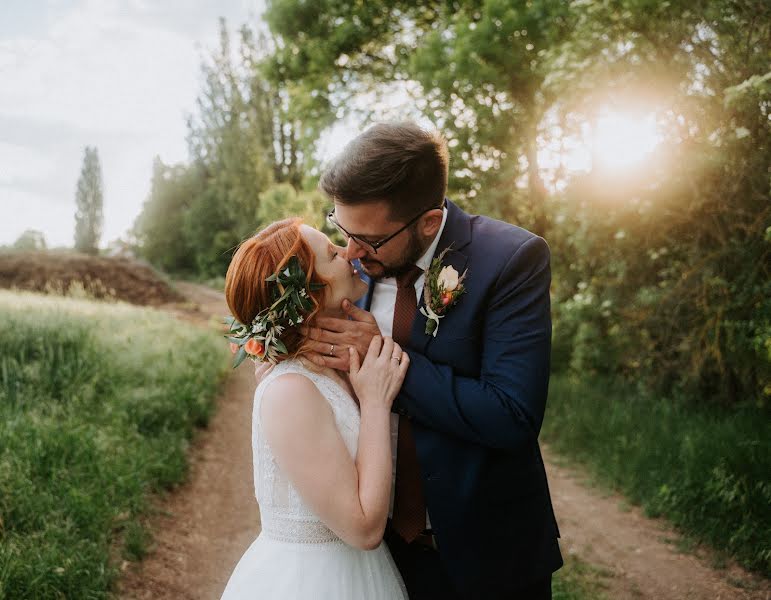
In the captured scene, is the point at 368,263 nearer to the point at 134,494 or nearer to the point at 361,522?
the point at 361,522

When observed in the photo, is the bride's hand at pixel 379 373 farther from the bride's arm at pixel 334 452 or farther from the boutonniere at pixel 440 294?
the boutonniere at pixel 440 294

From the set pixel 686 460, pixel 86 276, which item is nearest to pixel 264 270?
pixel 686 460

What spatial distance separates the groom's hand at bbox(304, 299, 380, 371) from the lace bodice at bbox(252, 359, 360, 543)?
74 millimetres

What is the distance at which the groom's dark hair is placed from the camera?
7.23 ft

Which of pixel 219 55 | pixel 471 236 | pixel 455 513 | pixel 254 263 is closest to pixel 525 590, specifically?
pixel 455 513

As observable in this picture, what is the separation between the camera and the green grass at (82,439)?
3617 millimetres

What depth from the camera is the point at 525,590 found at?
224cm

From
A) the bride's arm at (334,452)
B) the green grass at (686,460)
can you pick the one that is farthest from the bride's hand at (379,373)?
the green grass at (686,460)

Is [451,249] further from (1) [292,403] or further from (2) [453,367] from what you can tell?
(1) [292,403]

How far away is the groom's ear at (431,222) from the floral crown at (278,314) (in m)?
0.46

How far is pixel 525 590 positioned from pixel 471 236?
1.30m

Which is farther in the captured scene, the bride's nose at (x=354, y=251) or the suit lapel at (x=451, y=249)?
the bride's nose at (x=354, y=251)

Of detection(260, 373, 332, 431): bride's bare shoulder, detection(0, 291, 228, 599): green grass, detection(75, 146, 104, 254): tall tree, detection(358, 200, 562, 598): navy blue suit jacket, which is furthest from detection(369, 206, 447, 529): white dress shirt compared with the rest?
detection(75, 146, 104, 254): tall tree

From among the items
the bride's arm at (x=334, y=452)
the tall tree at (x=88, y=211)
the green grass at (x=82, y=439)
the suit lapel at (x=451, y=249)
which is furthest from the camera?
the tall tree at (x=88, y=211)
